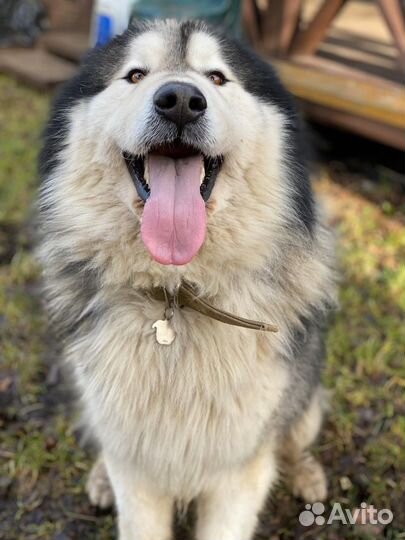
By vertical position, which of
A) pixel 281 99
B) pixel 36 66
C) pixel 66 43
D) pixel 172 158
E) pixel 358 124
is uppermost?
pixel 281 99

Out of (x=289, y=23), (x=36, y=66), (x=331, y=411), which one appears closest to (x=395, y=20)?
(x=289, y=23)

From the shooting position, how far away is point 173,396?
1.77 metres

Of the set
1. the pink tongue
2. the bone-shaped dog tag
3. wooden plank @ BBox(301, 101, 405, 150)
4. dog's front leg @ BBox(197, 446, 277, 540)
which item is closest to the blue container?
wooden plank @ BBox(301, 101, 405, 150)

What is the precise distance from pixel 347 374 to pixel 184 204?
5.46 feet

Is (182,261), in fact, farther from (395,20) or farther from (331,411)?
(395,20)

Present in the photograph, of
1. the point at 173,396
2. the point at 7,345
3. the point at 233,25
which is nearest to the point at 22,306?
the point at 7,345

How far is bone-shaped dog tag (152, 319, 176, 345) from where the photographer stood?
1.73 m

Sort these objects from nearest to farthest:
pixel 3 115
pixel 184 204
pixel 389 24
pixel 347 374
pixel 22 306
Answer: pixel 184 204 → pixel 347 374 → pixel 22 306 → pixel 389 24 → pixel 3 115

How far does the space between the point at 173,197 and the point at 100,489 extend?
4.39 ft

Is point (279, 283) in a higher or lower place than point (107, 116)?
lower

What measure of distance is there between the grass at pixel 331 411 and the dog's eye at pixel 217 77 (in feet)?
4.70

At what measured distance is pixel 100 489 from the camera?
7.64 feet

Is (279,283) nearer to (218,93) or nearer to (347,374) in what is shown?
(218,93)

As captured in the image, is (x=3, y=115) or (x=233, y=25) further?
(x=3, y=115)
